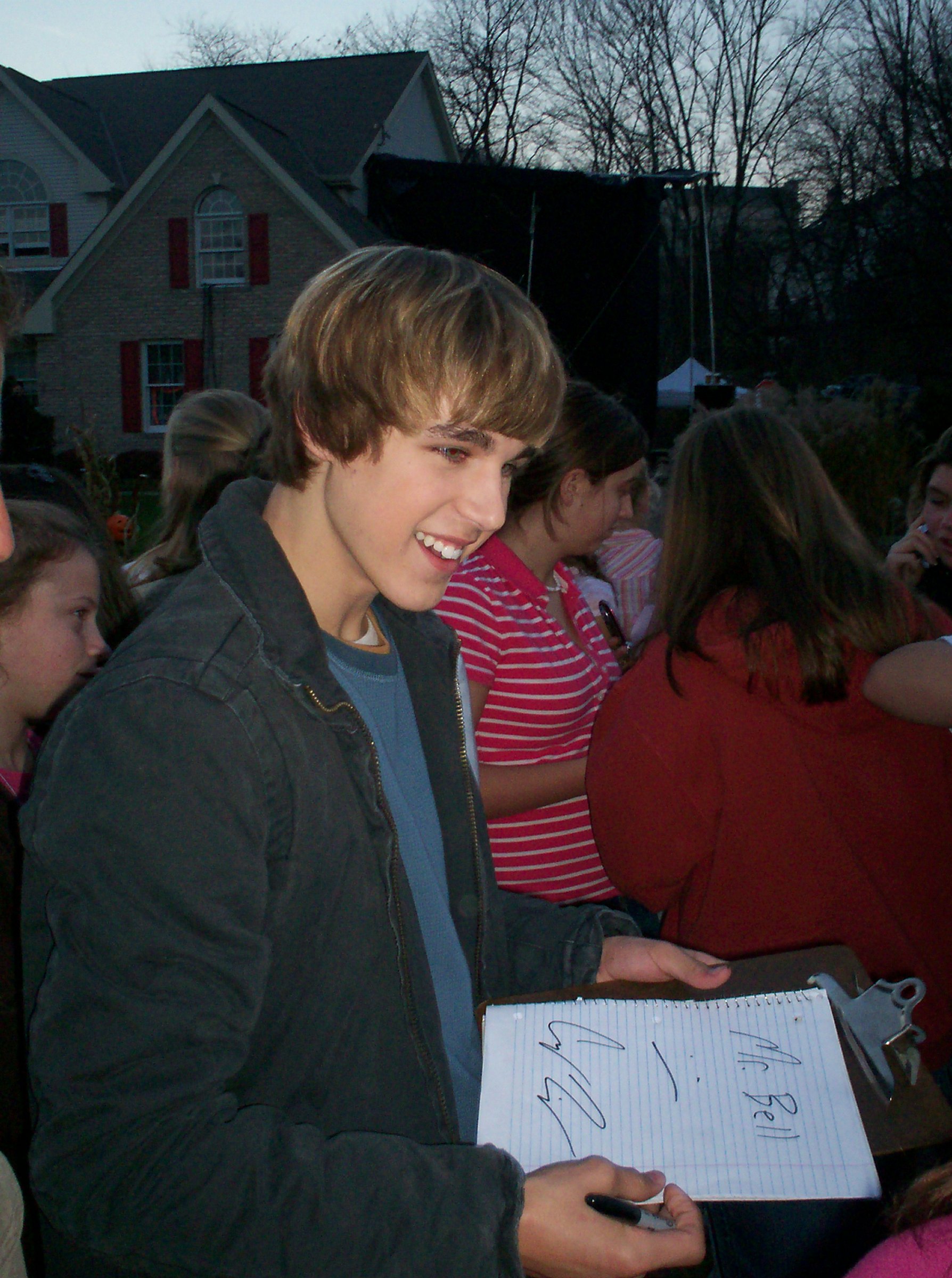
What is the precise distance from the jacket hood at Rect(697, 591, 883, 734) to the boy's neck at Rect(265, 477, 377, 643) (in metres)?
0.88

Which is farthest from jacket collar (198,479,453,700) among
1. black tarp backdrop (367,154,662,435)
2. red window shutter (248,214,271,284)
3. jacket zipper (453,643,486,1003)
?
red window shutter (248,214,271,284)

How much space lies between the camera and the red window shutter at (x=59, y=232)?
2489 cm

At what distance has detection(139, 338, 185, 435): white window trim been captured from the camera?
23141 mm

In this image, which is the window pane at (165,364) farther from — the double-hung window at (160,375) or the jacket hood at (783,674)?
the jacket hood at (783,674)

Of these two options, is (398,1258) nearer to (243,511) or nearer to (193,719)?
(193,719)

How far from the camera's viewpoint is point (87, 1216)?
41.0 inches

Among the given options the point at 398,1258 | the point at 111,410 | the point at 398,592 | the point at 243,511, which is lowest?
the point at 398,1258

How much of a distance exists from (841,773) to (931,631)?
0.38m

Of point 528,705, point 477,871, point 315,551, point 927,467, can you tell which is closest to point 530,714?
point 528,705

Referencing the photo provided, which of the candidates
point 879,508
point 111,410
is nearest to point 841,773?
point 879,508

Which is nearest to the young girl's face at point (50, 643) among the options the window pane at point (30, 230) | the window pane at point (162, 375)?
the window pane at point (162, 375)

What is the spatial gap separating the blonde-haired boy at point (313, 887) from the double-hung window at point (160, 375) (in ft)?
76.8

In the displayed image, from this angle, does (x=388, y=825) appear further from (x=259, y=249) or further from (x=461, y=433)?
(x=259, y=249)

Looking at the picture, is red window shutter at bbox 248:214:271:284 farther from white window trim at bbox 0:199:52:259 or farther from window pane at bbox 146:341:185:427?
white window trim at bbox 0:199:52:259
